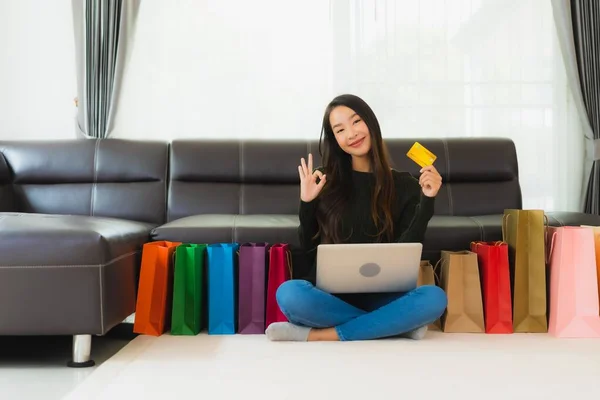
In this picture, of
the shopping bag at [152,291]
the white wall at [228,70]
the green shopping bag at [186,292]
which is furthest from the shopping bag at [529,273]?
the white wall at [228,70]

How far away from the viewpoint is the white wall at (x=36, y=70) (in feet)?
12.1

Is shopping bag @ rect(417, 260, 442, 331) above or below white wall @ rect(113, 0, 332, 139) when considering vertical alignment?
below

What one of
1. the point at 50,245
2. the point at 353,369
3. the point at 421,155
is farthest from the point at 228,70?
the point at 353,369

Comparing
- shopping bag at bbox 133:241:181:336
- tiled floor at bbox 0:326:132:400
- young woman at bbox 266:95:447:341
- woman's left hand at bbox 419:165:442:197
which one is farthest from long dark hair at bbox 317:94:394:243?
tiled floor at bbox 0:326:132:400

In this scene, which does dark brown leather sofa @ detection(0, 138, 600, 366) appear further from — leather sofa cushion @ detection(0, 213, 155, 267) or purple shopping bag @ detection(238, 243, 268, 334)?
leather sofa cushion @ detection(0, 213, 155, 267)

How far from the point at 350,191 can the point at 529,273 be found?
2.61ft

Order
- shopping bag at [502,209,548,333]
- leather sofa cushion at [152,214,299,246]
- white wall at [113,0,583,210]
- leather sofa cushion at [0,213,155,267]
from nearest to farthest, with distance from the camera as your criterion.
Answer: leather sofa cushion at [0,213,155,267] < shopping bag at [502,209,548,333] < leather sofa cushion at [152,214,299,246] < white wall at [113,0,583,210]

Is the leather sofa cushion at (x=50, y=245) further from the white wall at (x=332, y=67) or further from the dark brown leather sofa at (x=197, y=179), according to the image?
the white wall at (x=332, y=67)

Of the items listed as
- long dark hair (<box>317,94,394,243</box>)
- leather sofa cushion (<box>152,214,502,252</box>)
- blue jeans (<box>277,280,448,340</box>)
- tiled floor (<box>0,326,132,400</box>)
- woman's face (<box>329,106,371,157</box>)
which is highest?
woman's face (<box>329,106,371,157</box>)

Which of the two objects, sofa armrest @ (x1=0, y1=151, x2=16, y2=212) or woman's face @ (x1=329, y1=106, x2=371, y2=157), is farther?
sofa armrest @ (x1=0, y1=151, x2=16, y2=212)

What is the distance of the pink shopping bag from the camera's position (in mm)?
2324

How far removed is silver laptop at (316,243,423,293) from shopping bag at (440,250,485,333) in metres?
0.28

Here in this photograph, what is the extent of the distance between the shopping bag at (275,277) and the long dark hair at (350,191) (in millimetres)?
188

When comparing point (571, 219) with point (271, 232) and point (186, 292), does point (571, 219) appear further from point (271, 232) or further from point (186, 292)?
point (186, 292)
